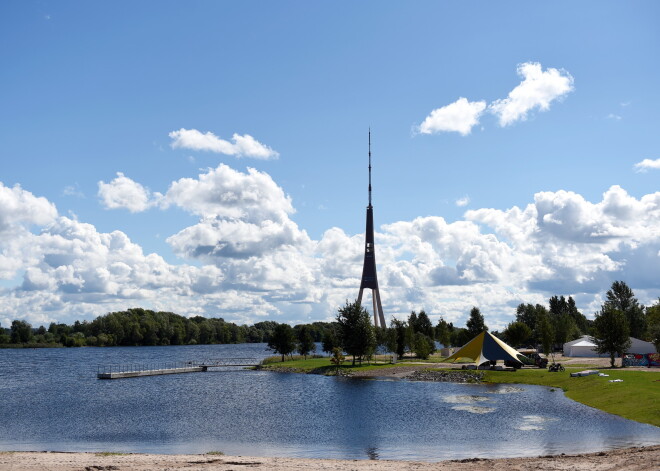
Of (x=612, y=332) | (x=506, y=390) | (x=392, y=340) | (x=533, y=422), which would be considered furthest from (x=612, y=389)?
(x=392, y=340)

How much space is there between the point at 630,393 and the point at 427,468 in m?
22.9

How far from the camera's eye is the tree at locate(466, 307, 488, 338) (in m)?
97.7

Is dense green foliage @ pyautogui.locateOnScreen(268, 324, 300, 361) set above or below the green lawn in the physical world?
above

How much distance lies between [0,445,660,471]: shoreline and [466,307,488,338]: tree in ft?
243

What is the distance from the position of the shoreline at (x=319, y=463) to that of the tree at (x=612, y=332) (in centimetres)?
4048

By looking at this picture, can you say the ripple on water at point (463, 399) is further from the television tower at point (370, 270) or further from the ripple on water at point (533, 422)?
the television tower at point (370, 270)

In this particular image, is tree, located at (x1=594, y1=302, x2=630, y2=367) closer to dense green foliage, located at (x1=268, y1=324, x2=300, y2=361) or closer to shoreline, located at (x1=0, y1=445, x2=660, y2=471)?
shoreline, located at (x1=0, y1=445, x2=660, y2=471)

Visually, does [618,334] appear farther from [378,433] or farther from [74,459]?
[74,459]

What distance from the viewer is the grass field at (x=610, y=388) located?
34750 millimetres

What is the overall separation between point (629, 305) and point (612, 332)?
70.7 metres

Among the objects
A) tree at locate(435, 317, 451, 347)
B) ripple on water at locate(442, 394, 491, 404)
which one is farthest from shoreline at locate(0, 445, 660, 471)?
tree at locate(435, 317, 451, 347)

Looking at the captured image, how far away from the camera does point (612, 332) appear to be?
203ft

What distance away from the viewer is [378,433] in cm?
3312

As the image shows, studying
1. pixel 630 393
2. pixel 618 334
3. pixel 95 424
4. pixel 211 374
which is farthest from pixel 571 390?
pixel 211 374
